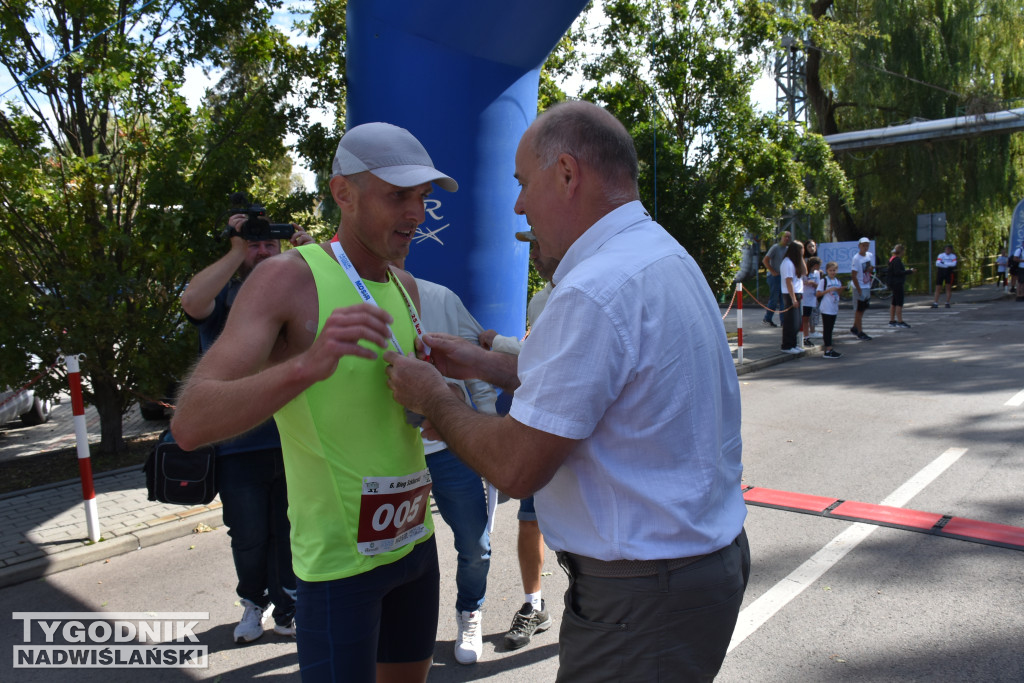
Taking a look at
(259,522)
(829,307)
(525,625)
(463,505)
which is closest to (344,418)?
(463,505)

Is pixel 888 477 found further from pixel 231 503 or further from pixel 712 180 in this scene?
pixel 712 180

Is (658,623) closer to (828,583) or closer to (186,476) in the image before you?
(186,476)

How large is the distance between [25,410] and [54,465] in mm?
3134

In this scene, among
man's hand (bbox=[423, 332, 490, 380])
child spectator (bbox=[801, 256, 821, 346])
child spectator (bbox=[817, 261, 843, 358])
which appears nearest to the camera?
man's hand (bbox=[423, 332, 490, 380])

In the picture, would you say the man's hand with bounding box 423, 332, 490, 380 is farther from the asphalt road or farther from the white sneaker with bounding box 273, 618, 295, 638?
the white sneaker with bounding box 273, 618, 295, 638

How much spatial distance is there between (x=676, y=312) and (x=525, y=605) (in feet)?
8.67

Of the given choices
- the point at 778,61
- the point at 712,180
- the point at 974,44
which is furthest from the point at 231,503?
the point at 974,44

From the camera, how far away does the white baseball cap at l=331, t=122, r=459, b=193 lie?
1913 mm

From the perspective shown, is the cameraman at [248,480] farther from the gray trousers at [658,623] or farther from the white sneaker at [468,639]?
the gray trousers at [658,623]

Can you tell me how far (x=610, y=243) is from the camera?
1.60m

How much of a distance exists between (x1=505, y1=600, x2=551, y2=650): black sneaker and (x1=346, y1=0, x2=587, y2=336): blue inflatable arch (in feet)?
6.44

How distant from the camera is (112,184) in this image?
643 centimetres

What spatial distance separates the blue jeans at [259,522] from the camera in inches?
136

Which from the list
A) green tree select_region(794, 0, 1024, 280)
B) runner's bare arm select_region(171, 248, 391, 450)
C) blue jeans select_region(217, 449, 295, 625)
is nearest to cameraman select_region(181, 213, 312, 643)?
blue jeans select_region(217, 449, 295, 625)
